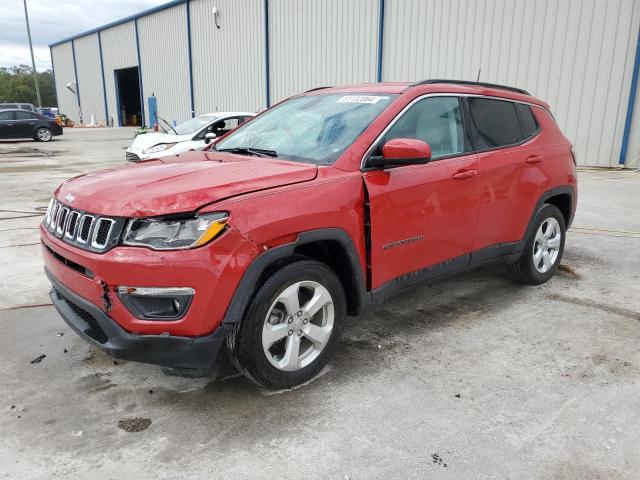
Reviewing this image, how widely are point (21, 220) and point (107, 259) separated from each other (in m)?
5.92

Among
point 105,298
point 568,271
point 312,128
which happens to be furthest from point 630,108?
point 105,298

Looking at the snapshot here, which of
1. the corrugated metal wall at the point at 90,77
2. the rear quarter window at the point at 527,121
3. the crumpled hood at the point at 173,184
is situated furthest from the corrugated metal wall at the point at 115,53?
the crumpled hood at the point at 173,184

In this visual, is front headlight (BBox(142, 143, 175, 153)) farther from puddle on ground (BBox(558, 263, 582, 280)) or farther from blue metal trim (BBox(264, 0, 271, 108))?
blue metal trim (BBox(264, 0, 271, 108))

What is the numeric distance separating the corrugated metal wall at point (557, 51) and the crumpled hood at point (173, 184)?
473 inches

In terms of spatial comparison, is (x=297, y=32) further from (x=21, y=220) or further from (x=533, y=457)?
(x=533, y=457)

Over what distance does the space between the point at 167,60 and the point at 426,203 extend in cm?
2838

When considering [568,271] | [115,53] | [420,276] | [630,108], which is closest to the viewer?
[420,276]

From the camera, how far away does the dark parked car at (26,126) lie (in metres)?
23.1

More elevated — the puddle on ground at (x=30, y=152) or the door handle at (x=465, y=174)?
the door handle at (x=465, y=174)

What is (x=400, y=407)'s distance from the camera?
2.81 metres

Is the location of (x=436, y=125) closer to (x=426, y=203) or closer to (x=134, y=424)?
(x=426, y=203)

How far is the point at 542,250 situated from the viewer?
15.4 feet

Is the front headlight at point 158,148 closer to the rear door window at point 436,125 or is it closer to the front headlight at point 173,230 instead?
the rear door window at point 436,125

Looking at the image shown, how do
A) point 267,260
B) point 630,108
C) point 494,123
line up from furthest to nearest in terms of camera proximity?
point 630,108 < point 494,123 < point 267,260
